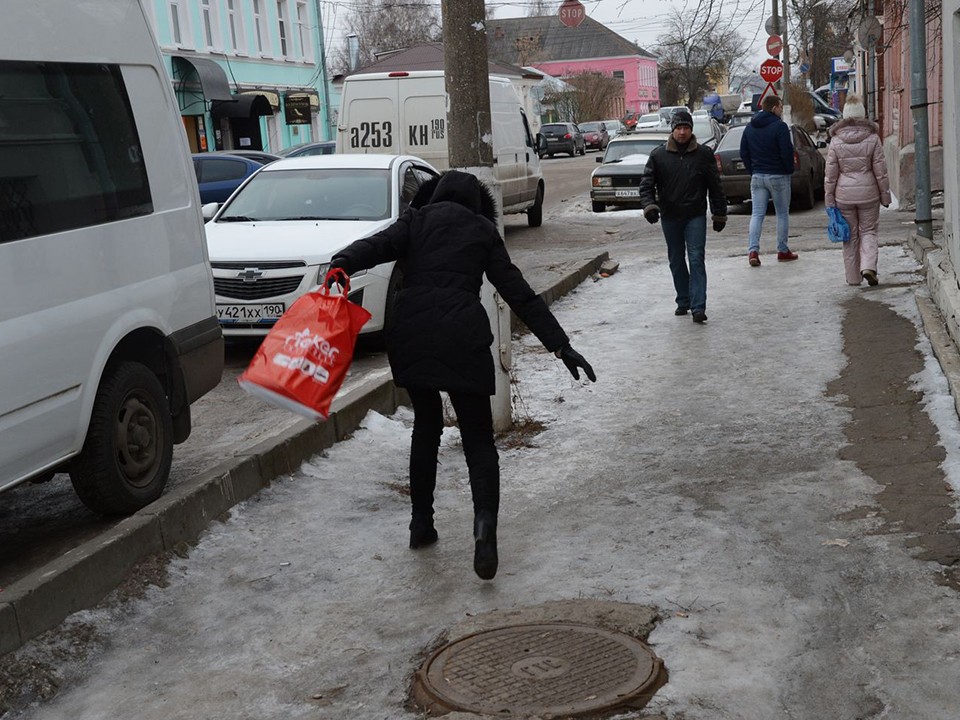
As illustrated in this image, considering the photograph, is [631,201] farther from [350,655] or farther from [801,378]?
[350,655]

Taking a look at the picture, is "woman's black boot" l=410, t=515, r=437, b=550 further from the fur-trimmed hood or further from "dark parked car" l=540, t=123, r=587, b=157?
"dark parked car" l=540, t=123, r=587, b=157

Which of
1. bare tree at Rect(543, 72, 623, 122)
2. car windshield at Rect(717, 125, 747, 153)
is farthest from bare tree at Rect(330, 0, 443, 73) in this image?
car windshield at Rect(717, 125, 747, 153)

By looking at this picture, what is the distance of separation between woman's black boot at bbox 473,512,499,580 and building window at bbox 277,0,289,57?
136ft

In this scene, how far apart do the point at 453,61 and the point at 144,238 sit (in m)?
2.14

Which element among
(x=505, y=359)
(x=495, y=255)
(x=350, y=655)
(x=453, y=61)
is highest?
(x=453, y=61)

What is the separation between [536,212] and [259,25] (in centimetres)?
2473

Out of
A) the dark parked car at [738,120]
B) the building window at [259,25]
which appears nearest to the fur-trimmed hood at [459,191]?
the dark parked car at [738,120]

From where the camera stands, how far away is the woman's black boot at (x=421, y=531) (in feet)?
18.5

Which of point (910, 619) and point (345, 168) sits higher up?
point (345, 168)

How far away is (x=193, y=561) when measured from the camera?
5.61 metres

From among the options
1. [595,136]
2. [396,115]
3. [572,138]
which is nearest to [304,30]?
[572,138]

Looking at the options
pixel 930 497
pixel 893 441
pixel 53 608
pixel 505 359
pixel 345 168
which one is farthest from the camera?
pixel 345 168

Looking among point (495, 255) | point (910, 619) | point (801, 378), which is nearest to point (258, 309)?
point (801, 378)

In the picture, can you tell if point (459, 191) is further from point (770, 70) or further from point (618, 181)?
point (770, 70)
